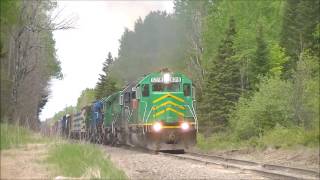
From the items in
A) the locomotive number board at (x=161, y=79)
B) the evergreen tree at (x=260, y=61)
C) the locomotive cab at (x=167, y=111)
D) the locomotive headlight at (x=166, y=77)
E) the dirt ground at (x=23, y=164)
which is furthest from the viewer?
the evergreen tree at (x=260, y=61)

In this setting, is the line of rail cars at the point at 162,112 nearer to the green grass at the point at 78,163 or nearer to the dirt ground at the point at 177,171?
the dirt ground at the point at 177,171

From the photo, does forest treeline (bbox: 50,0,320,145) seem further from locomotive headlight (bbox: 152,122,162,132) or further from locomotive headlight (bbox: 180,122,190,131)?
locomotive headlight (bbox: 152,122,162,132)

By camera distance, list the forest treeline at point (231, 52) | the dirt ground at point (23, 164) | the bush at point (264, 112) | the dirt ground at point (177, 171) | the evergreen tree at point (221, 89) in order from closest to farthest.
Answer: the dirt ground at point (23, 164) → the dirt ground at point (177, 171) → the bush at point (264, 112) → the forest treeline at point (231, 52) → the evergreen tree at point (221, 89)

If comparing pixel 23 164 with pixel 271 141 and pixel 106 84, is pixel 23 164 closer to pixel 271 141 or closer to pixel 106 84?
pixel 271 141

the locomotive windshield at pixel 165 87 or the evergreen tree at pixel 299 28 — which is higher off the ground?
the evergreen tree at pixel 299 28

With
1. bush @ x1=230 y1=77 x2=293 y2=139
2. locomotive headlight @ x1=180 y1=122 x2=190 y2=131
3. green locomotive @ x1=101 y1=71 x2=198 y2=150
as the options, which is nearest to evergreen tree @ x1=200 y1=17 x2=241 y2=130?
bush @ x1=230 y1=77 x2=293 y2=139

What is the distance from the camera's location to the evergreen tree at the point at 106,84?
5659cm

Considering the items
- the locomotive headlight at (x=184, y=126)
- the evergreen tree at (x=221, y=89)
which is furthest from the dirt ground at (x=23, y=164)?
the evergreen tree at (x=221, y=89)

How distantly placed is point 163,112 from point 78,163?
1220cm

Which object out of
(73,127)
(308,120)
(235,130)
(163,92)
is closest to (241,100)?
(235,130)

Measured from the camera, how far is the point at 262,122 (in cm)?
2600

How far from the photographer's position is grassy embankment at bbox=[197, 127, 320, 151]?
2050 centimetres

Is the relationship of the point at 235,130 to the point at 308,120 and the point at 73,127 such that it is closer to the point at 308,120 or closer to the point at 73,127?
the point at 308,120

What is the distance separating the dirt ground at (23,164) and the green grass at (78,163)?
21cm
